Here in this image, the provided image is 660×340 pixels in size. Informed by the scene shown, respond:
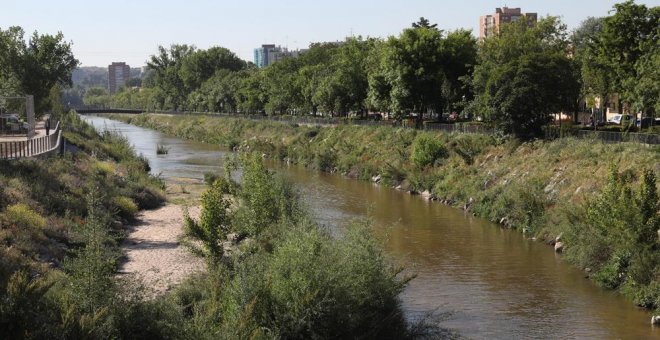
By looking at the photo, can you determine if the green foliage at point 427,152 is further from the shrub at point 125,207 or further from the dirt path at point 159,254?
the shrub at point 125,207


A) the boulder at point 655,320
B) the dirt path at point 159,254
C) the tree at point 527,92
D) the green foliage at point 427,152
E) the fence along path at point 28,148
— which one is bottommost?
the boulder at point 655,320

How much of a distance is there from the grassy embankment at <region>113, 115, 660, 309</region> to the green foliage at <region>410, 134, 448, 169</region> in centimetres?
8

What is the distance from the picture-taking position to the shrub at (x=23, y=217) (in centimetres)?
2755

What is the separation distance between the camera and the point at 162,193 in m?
45.4

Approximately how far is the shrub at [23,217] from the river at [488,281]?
13246mm

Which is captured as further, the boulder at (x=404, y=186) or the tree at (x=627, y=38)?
the boulder at (x=404, y=186)

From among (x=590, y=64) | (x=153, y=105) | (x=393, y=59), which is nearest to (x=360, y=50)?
(x=393, y=59)

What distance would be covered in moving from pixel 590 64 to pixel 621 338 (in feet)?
104

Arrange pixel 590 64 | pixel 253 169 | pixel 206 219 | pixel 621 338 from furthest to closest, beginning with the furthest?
pixel 590 64
pixel 253 169
pixel 206 219
pixel 621 338

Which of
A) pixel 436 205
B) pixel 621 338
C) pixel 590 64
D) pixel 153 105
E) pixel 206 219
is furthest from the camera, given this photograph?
pixel 153 105

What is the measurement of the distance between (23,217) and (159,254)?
550 cm

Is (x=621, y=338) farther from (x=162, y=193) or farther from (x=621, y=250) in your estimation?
(x=162, y=193)

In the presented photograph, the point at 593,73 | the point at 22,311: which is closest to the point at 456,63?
the point at 593,73

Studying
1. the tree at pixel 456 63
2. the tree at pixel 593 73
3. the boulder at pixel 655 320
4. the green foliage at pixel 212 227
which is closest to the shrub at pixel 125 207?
the green foliage at pixel 212 227
